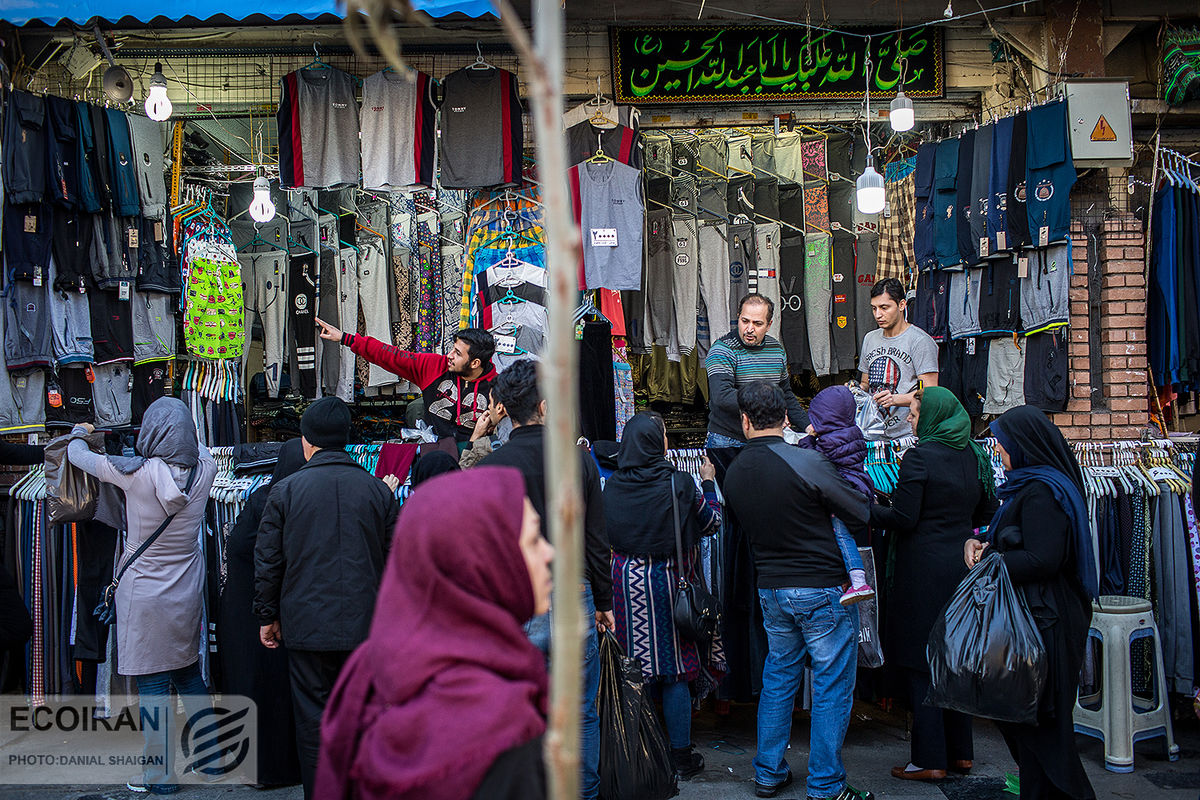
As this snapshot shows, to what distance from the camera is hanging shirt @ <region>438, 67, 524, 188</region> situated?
19.6 feet

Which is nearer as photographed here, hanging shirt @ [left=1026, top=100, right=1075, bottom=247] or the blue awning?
the blue awning

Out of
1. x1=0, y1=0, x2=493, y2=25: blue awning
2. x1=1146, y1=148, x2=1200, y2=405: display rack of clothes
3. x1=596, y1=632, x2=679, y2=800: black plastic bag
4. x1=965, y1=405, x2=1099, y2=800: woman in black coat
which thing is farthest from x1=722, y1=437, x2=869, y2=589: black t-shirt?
x1=1146, y1=148, x2=1200, y2=405: display rack of clothes

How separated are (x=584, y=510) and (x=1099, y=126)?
452 cm

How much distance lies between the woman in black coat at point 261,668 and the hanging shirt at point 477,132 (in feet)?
7.60

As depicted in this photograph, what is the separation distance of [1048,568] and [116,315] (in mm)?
5878

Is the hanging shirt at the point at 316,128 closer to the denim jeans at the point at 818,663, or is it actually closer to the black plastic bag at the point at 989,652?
the denim jeans at the point at 818,663

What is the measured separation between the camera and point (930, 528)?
441 cm

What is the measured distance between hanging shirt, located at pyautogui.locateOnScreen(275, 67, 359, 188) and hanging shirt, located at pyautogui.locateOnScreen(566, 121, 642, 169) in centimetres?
152

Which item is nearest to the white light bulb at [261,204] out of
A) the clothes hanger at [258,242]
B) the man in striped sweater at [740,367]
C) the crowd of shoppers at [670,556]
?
the clothes hanger at [258,242]

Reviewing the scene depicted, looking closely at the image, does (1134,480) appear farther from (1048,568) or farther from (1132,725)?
(1048,568)

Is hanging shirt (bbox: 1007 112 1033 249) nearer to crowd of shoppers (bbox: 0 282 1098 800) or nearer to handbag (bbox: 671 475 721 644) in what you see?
crowd of shoppers (bbox: 0 282 1098 800)

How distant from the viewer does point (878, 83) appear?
6648 millimetres

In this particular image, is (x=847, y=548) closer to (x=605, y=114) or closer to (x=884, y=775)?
(x=884, y=775)

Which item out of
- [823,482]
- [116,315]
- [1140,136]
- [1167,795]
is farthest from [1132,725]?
[116,315]
